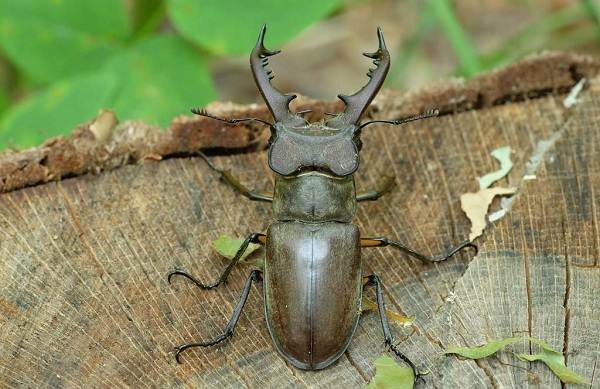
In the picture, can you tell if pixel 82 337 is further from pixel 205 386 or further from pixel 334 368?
pixel 334 368

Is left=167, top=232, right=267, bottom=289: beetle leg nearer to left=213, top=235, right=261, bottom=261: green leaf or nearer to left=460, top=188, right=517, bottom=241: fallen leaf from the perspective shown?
left=213, top=235, right=261, bottom=261: green leaf

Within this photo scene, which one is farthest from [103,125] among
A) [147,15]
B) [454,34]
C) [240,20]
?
[454,34]

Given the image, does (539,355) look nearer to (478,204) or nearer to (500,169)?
(478,204)

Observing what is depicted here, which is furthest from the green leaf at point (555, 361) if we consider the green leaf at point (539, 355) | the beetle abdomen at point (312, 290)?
the beetle abdomen at point (312, 290)

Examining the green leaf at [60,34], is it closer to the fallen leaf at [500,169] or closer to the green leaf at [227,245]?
the green leaf at [227,245]

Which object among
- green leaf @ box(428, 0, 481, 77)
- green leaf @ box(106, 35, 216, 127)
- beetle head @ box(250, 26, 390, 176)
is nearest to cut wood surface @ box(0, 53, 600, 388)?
beetle head @ box(250, 26, 390, 176)

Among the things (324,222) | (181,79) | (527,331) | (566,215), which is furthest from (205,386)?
(181,79)
